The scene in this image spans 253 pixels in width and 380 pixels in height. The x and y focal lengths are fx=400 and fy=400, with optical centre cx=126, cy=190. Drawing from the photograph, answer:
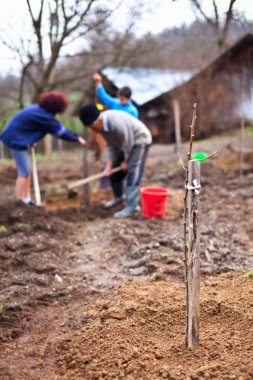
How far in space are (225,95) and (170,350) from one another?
1465 centimetres

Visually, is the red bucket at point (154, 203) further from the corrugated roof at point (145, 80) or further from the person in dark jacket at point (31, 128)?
the corrugated roof at point (145, 80)

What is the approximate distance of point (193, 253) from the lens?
2.33 metres

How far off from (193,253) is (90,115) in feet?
10.7

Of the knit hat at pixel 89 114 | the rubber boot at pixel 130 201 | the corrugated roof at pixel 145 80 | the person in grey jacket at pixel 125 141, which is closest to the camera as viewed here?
the knit hat at pixel 89 114

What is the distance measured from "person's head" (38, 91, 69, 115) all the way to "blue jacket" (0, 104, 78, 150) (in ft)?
0.22

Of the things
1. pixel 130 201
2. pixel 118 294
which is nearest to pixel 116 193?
pixel 130 201

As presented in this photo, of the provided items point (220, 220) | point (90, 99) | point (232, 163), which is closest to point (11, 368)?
point (220, 220)

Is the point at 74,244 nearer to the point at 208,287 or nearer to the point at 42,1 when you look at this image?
the point at 208,287

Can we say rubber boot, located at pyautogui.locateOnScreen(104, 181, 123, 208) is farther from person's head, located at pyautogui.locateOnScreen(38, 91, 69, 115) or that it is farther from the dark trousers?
person's head, located at pyautogui.locateOnScreen(38, 91, 69, 115)

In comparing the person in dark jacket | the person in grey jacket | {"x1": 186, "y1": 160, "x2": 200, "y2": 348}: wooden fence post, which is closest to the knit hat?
the person in grey jacket

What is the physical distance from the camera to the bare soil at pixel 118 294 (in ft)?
8.02

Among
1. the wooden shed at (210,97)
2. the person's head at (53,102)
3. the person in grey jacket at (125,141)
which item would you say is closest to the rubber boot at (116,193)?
the person in grey jacket at (125,141)

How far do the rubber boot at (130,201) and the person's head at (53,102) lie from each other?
1475 millimetres

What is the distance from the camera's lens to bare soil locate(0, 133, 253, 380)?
2.45 metres
